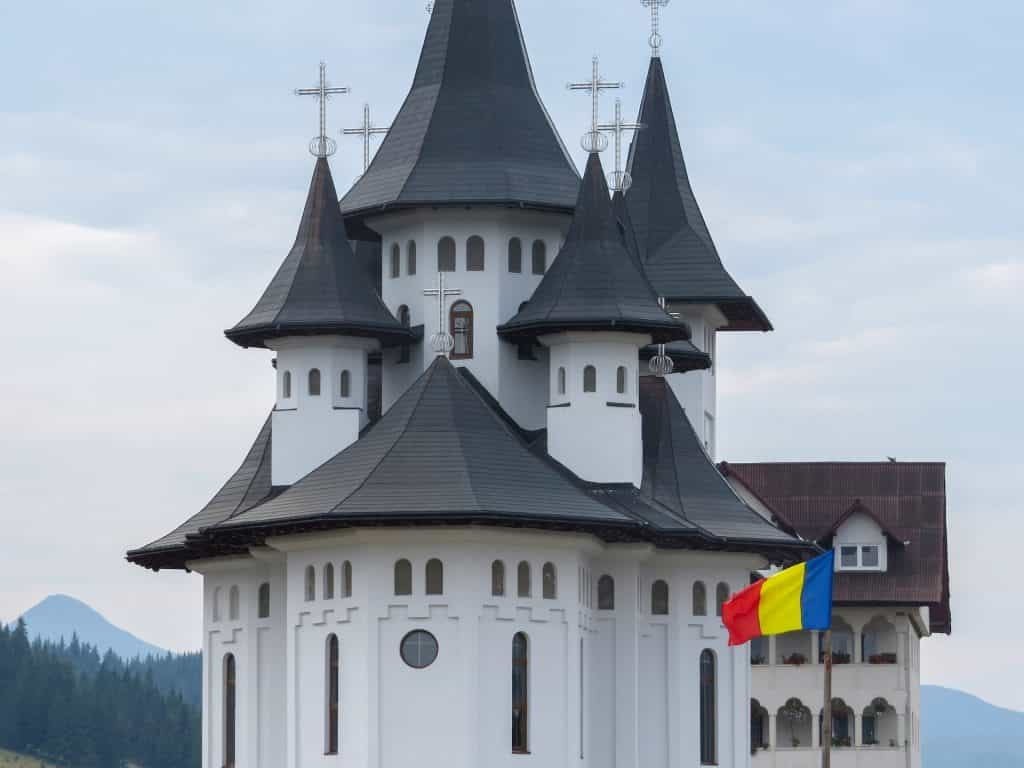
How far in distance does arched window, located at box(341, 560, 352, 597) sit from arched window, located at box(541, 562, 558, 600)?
4162mm

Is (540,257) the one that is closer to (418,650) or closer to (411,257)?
(411,257)

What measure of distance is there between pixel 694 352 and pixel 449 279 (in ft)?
27.0

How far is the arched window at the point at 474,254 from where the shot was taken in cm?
7112

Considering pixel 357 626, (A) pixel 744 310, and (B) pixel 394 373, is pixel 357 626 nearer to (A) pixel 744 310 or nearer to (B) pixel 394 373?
(B) pixel 394 373

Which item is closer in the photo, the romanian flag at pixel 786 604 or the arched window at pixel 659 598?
the romanian flag at pixel 786 604

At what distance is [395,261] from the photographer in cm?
7212

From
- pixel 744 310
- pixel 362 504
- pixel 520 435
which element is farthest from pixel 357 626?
pixel 744 310

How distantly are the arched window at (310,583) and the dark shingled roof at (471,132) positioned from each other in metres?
9.77

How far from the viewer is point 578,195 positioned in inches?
2771

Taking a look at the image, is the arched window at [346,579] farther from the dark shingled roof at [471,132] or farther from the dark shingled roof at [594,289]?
the dark shingled roof at [471,132]

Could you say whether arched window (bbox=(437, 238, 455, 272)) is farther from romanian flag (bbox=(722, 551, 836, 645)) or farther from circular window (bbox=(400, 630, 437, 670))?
romanian flag (bbox=(722, 551, 836, 645))

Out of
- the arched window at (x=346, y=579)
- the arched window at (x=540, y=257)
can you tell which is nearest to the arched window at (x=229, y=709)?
the arched window at (x=346, y=579)

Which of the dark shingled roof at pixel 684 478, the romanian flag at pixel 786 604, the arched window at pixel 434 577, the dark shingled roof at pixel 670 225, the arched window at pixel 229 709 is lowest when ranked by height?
the arched window at pixel 229 709

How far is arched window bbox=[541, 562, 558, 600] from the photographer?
65.0m
